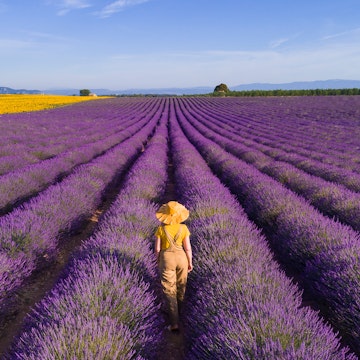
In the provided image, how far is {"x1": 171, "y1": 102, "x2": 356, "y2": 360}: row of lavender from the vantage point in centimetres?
184

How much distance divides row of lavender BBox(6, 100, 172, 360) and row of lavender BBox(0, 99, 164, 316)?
627 mm

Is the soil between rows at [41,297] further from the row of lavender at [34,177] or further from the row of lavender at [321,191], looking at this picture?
the row of lavender at [321,191]

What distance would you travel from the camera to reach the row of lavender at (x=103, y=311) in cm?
185

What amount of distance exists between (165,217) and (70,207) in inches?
111

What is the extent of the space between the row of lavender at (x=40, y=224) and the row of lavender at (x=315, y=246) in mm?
2992

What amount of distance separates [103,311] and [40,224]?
7.25ft

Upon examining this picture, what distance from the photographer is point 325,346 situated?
187 centimetres

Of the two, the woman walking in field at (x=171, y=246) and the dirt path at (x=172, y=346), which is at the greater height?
the woman walking in field at (x=171, y=246)

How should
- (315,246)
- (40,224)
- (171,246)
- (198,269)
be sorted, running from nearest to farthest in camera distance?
1. (171,246)
2. (198,269)
3. (315,246)
4. (40,224)

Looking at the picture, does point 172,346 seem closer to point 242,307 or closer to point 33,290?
point 242,307

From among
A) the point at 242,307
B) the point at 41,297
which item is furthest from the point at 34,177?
the point at 242,307

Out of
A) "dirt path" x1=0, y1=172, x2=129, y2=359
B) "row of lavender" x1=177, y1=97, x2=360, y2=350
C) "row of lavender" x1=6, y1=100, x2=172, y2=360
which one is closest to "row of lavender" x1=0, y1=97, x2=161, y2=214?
"dirt path" x1=0, y1=172, x2=129, y2=359

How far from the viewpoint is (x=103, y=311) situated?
A: 2.26m

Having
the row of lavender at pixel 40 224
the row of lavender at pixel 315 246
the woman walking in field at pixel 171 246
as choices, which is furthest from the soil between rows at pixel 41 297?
the row of lavender at pixel 315 246
